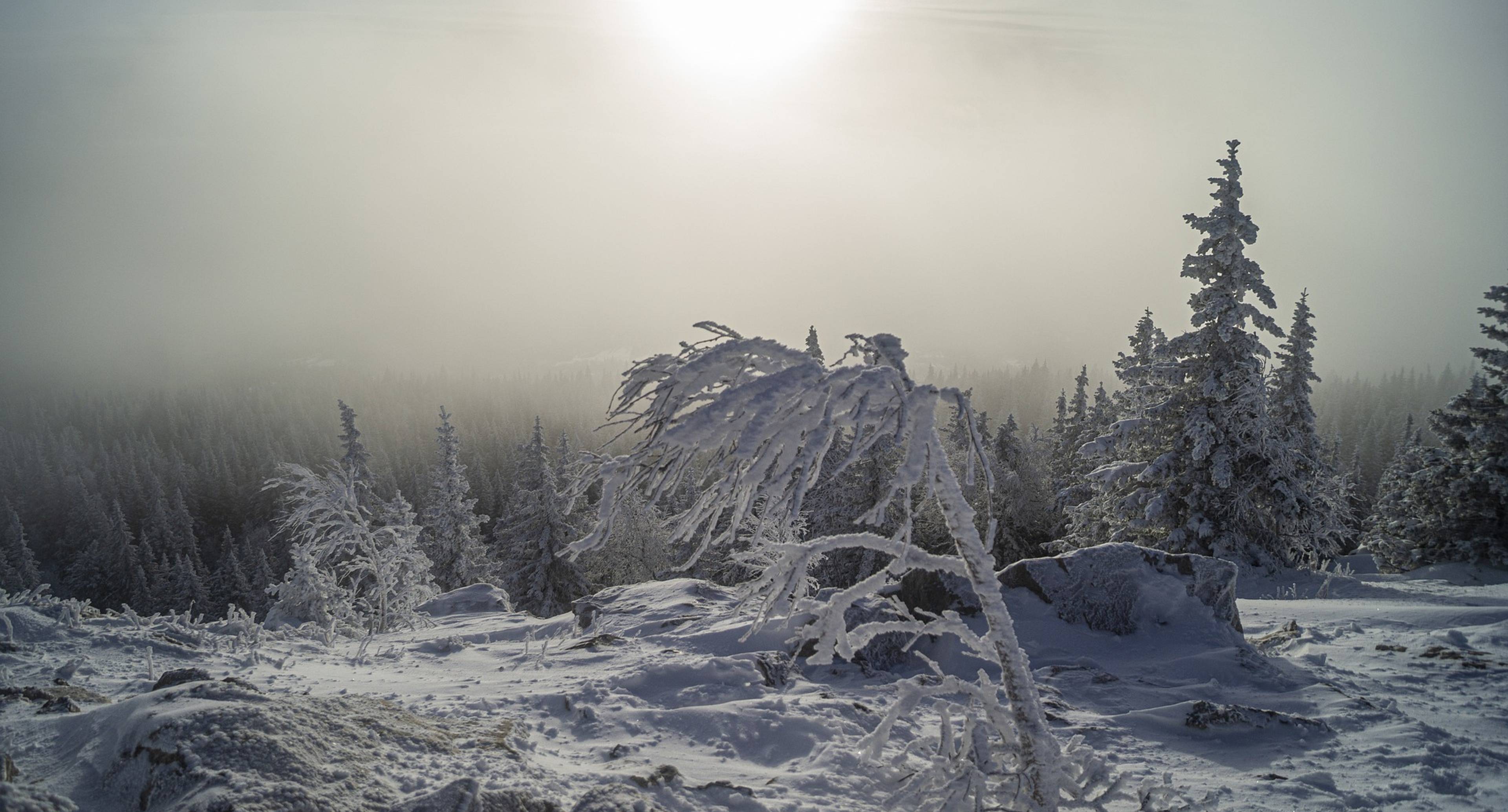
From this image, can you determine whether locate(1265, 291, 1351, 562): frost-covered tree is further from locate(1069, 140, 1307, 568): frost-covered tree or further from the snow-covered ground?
the snow-covered ground

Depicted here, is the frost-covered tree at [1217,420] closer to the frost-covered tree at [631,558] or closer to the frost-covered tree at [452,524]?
the frost-covered tree at [631,558]

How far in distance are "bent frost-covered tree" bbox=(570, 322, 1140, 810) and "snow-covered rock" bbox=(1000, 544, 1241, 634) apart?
556 centimetres

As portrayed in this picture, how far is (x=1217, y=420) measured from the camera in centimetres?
1798

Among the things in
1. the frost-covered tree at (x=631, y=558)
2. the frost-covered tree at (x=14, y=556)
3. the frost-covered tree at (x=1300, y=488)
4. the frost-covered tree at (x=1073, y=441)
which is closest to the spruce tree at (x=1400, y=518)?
the frost-covered tree at (x=1300, y=488)

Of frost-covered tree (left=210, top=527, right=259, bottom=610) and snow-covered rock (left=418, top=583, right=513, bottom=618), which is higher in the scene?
snow-covered rock (left=418, top=583, right=513, bottom=618)

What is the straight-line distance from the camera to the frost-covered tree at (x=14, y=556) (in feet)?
189

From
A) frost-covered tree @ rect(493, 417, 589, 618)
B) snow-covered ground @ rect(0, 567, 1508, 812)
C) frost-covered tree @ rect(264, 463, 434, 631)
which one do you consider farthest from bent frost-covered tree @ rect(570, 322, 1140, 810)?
frost-covered tree @ rect(493, 417, 589, 618)

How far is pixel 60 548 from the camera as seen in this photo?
7744cm

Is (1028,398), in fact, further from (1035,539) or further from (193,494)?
(193,494)

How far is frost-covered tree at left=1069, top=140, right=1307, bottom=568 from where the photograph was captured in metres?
17.4

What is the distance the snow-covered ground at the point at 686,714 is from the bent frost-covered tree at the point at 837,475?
0.69 metres

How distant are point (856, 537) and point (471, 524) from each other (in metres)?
39.1

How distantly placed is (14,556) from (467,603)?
273 feet

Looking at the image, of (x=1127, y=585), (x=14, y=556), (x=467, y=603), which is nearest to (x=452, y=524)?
(x=467, y=603)
